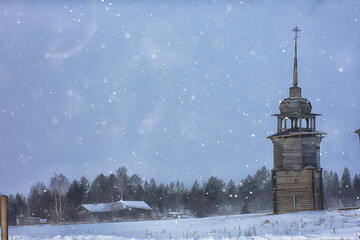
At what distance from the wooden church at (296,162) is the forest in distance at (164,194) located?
2085 inches

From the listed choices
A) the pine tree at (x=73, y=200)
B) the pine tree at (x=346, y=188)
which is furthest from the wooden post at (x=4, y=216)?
the pine tree at (x=346, y=188)

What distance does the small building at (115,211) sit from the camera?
8275 cm

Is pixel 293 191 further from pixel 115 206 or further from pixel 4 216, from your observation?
pixel 115 206

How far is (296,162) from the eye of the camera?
41.5 metres

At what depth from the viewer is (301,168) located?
41.2 meters

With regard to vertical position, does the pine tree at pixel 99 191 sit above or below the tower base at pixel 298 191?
below

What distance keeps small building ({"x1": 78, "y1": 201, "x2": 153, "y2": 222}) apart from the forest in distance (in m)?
3.24

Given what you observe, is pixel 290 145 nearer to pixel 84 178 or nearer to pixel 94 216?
pixel 94 216

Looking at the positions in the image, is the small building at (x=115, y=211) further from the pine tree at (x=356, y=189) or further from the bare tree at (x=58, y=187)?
the pine tree at (x=356, y=189)

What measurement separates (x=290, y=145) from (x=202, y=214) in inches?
2567

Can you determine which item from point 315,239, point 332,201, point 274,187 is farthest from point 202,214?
point 315,239

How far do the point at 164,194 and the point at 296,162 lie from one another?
81.8 m

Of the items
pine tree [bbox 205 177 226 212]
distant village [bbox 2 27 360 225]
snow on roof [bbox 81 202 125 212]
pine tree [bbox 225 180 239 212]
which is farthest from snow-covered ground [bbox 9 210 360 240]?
pine tree [bbox 225 180 239 212]

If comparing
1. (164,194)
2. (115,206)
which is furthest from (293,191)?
(164,194)
